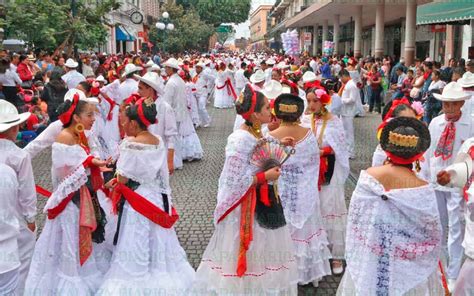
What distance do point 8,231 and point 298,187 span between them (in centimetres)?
249

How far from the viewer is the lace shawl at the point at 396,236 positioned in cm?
333

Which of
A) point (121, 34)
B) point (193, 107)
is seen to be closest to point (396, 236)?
point (193, 107)

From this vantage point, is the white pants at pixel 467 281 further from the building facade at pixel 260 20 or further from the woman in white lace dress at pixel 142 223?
the building facade at pixel 260 20

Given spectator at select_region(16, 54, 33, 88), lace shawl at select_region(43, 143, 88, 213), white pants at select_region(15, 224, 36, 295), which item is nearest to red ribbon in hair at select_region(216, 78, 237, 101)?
spectator at select_region(16, 54, 33, 88)

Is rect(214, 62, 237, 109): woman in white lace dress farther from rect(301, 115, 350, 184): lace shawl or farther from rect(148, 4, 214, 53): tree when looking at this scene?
rect(148, 4, 214, 53): tree

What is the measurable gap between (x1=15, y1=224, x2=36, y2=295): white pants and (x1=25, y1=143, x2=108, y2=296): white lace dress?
112 mm

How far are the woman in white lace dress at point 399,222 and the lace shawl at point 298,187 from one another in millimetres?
1390

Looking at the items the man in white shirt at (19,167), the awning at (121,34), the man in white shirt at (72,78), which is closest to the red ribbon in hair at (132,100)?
the man in white shirt at (19,167)

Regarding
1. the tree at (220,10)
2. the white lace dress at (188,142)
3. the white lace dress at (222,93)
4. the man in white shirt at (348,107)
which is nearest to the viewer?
the man in white shirt at (348,107)

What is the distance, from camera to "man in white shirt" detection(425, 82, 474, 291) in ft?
17.1

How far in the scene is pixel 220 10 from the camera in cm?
8019

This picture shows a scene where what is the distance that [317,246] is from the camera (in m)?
5.09

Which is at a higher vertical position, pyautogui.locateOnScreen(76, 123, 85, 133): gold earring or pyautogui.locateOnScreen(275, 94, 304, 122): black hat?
pyautogui.locateOnScreen(275, 94, 304, 122): black hat

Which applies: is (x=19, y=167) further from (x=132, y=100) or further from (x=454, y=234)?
(x=454, y=234)
